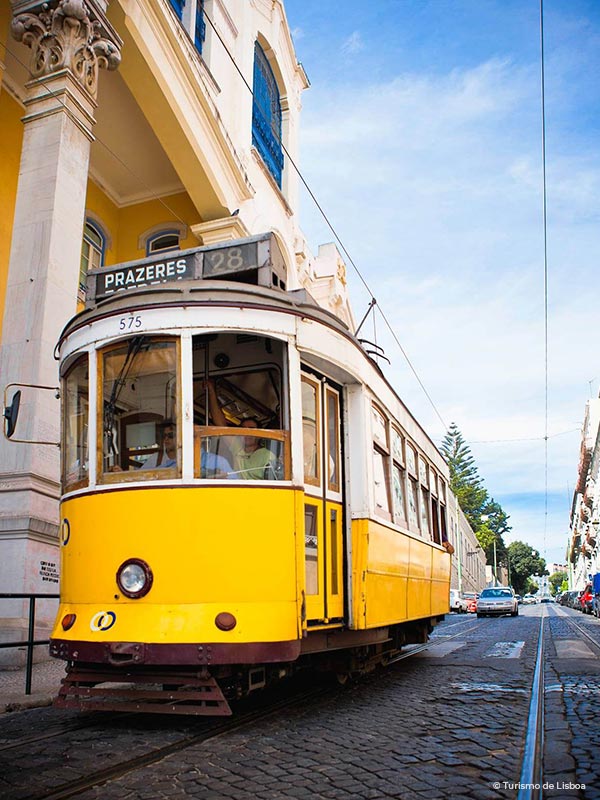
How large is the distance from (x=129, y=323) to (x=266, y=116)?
16.7 meters

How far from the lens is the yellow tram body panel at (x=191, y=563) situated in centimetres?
452

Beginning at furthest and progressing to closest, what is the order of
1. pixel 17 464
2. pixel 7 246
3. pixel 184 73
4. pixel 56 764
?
pixel 184 73 < pixel 7 246 < pixel 17 464 < pixel 56 764

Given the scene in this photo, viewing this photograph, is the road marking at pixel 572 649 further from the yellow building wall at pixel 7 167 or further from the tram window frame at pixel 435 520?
the yellow building wall at pixel 7 167

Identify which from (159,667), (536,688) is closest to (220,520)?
(159,667)

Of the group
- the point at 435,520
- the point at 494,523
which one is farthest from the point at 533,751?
the point at 494,523

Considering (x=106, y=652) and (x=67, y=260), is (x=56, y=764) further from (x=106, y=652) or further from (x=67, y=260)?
(x=67, y=260)

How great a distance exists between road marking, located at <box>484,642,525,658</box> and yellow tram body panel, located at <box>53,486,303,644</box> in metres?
7.12

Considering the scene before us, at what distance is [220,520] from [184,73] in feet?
37.7

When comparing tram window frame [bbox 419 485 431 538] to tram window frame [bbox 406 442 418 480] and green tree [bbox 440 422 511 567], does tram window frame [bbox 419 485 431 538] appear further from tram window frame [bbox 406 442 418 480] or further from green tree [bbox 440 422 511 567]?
green tree [bbox 440 422 511 567]

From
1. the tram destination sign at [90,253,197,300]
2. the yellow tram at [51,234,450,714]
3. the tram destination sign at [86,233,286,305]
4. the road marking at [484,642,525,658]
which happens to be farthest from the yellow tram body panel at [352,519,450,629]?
the tram destination sign at [90,253,197,300]

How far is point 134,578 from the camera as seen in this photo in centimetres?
465

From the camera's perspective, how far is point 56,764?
3.83m

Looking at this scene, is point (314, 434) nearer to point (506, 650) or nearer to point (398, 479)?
point (398, 479)

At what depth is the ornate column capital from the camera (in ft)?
32.9
